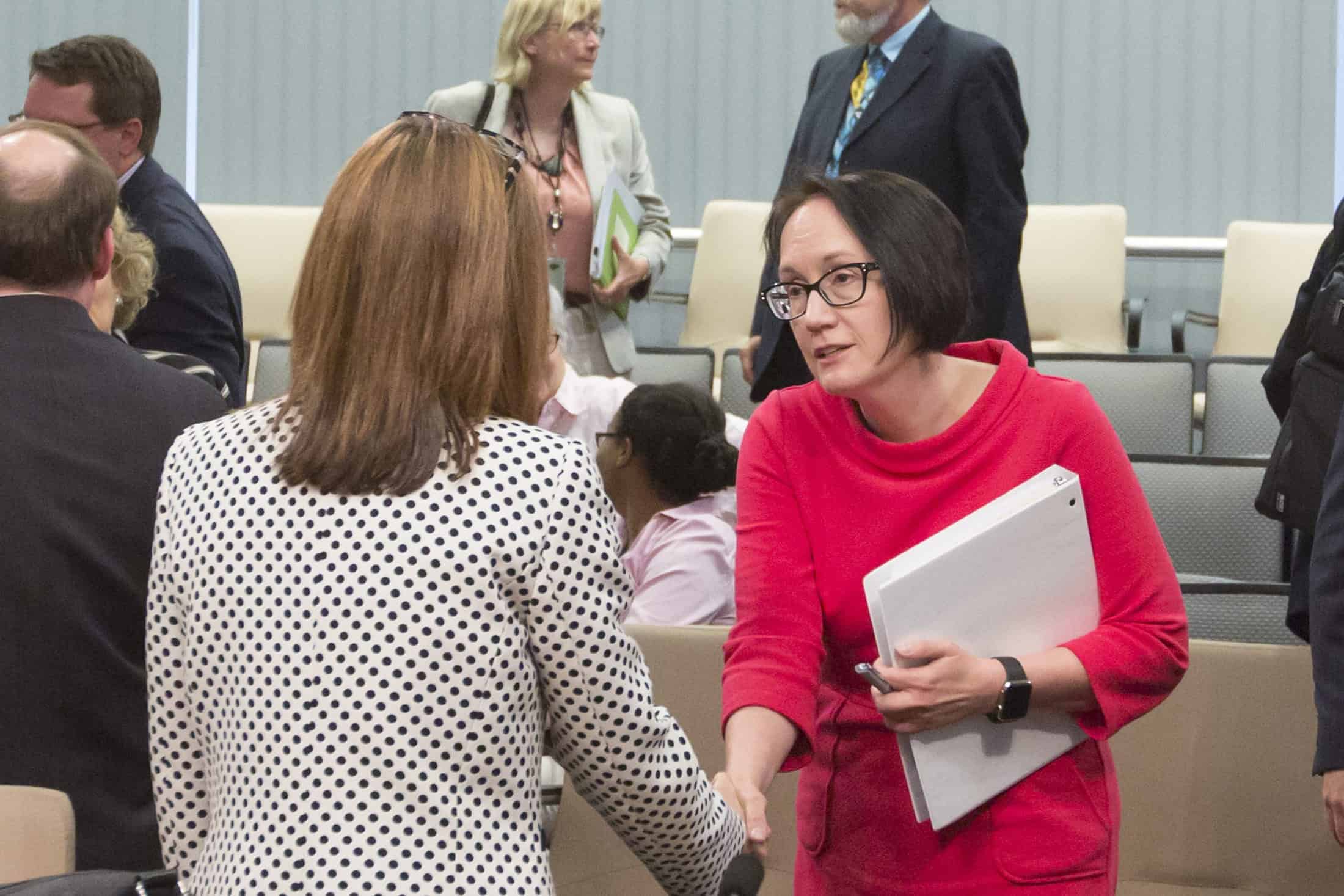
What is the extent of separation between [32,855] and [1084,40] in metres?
6.05

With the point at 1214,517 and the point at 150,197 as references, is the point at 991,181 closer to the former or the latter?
the point at 1214,517

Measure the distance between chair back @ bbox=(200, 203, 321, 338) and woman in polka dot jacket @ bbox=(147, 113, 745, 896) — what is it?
4.72m

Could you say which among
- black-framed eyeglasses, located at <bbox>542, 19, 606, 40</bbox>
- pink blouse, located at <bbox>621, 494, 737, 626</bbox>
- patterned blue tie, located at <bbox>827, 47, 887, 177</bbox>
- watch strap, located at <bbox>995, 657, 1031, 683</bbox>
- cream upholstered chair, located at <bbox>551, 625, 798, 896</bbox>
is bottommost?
cream upholstered chair, located at <bbox>551, 625, 798, 896</bbox>

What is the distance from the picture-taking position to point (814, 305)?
1647 millimetres

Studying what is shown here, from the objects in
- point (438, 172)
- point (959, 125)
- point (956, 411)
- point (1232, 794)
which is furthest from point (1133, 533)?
point (959, 125)

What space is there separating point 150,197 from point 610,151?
5.68 feet

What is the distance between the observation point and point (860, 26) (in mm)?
3482

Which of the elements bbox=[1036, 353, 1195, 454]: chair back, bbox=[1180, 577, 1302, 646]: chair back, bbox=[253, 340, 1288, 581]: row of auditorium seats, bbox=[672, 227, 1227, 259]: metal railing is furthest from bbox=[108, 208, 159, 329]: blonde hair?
bbox=[672, 227, 1227, 259]: metal railing

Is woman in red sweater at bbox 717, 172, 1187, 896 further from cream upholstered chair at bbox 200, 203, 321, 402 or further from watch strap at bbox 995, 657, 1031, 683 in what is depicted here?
cream upholstered chair at bbox 200, 203, 321, 402

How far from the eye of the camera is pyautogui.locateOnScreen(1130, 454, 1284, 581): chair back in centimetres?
337

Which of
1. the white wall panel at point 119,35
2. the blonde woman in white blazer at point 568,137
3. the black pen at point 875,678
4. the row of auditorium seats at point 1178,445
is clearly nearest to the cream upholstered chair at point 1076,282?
the row of auditorium seats at point 1178,445

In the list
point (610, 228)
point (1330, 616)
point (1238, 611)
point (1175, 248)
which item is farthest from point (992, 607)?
point (1175, 248)

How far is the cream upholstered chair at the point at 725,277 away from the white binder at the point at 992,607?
4288 mm

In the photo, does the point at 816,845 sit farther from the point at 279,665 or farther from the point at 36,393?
the point at 36,393
